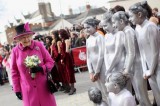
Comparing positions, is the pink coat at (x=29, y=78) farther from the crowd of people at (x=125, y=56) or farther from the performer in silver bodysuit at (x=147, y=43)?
the performer in silver bodysuit at (x=147, y=43)

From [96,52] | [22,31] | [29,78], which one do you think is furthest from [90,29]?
[29,78]

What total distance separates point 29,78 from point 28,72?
9 cm

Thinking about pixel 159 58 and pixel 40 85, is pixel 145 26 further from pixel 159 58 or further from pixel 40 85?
pixel 40 85

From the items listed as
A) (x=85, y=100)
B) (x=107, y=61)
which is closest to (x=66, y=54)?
(x=85, y=100)

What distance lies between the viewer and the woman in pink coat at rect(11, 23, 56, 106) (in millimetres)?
5030

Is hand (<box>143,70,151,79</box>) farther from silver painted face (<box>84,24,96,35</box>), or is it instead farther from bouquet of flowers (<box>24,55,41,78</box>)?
bouquet of flowers (<box>24,55,41,78</box>)

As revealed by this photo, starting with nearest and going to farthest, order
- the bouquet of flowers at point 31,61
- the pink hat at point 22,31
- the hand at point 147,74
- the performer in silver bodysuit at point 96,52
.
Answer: the hand at point 147,74, the bouquet of flowers at point 31,61, the pink hat at point 22,31, the performer in silver bodysuit at point 96,52

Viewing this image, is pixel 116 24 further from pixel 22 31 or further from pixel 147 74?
pixel 22 31

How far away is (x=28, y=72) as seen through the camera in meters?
5.08

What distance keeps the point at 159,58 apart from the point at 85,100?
11.7ft

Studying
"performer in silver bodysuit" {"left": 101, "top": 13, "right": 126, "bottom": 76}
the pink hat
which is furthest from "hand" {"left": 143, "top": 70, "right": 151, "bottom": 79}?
the pink hat

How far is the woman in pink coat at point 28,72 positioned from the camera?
5030 millimetres

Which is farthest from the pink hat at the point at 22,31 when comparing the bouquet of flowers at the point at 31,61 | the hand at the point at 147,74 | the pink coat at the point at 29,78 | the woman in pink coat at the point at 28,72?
the hand at the point at 147,74

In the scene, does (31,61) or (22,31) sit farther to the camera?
(22,31)
